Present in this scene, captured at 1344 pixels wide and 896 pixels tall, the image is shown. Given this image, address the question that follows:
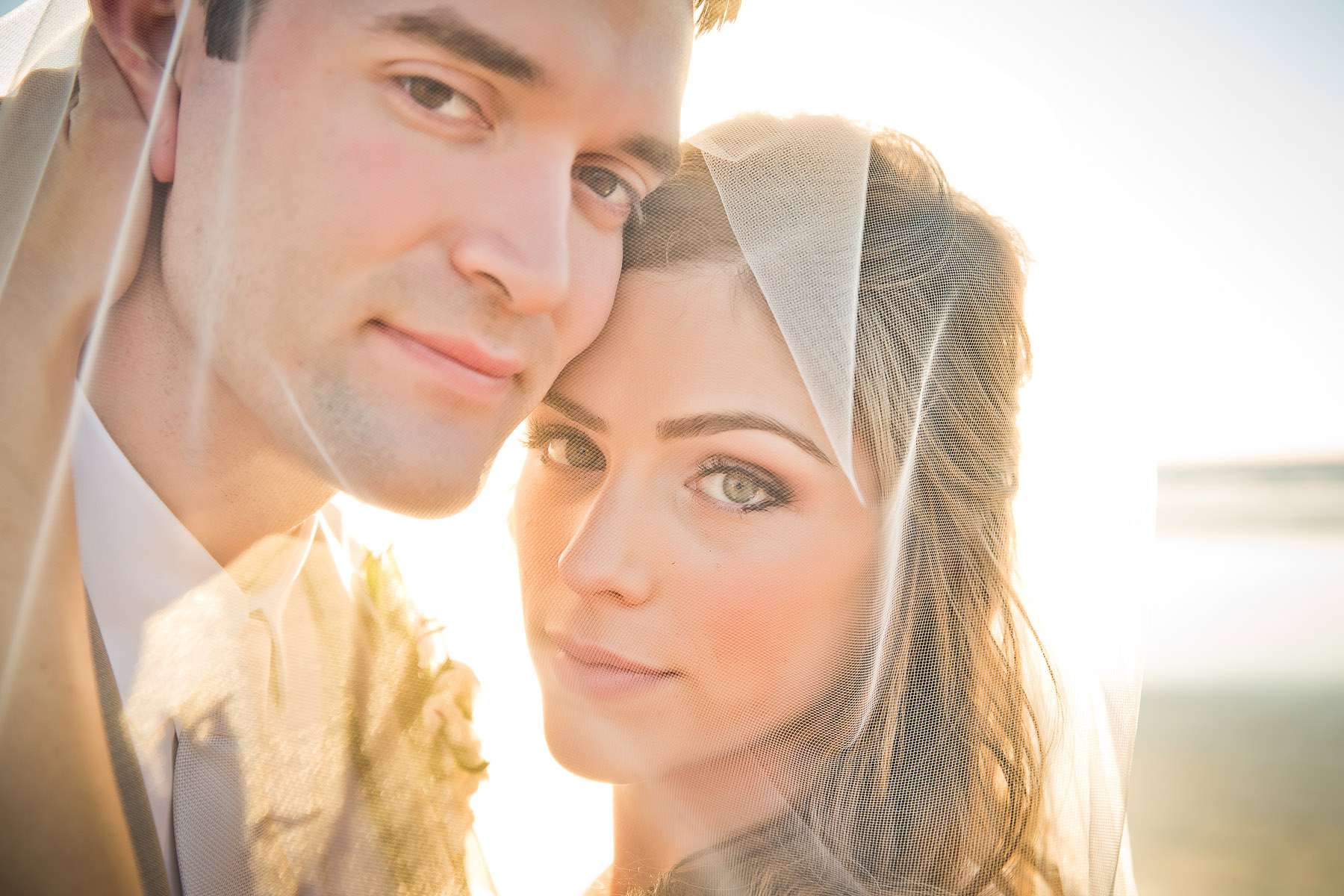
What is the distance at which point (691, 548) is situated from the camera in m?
1.46

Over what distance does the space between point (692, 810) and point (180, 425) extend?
1.03 metres

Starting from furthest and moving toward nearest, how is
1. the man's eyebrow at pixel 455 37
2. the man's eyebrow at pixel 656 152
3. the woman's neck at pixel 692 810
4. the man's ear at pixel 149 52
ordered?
the woman's neck at pixel 692 810, the man's eyebrow at pixel 656 152, the man's ear at pixel 149 52, the man's eyebrow at pixel 455 37

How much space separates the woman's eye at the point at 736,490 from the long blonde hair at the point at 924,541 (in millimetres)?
186

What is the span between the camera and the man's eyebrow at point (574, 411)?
59.9 inches

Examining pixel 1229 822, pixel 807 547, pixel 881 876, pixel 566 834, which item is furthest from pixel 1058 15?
pixel 1229 822

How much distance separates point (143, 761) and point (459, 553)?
A: 540 mm

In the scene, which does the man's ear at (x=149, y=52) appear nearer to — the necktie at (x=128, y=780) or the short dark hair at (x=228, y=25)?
the short dark hair at (x=228, y=25)

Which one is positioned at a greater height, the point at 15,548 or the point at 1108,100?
the point at 1108,100

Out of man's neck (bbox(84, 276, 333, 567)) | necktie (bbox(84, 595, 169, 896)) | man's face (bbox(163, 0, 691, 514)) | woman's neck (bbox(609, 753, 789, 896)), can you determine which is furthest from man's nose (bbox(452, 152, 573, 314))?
woman's neck (bbox(609, 753, 789, 896))

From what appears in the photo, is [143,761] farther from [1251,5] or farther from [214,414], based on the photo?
[1251,5]

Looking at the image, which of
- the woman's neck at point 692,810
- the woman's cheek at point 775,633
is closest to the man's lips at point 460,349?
the woman's cheek at point 775,633

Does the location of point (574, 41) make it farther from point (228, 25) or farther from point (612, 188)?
point (228, 25)

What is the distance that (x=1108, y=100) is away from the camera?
5.25 feet

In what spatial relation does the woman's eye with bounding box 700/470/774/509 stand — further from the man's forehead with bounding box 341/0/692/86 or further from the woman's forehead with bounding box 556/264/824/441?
the man's forehead with bounding box 341/0/692/86
